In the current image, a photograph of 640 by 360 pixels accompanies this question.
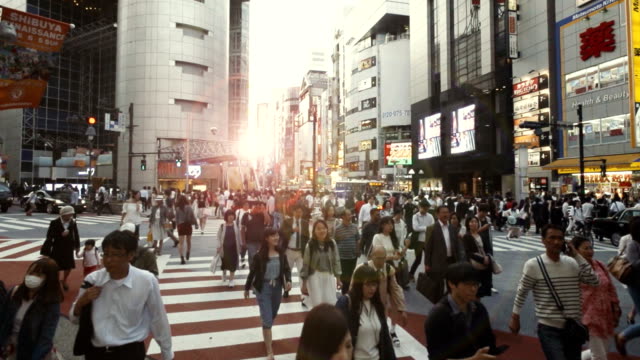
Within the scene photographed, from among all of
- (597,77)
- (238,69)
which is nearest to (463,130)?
(597,77)

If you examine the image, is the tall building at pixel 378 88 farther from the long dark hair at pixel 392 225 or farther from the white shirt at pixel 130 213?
the long dark hair at pixel 392 225

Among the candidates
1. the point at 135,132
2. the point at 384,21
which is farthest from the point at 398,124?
the point at 135,132

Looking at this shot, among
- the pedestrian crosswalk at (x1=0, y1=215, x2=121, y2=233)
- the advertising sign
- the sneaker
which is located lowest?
the sneaker

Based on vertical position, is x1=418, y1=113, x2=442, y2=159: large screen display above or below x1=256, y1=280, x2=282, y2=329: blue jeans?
above

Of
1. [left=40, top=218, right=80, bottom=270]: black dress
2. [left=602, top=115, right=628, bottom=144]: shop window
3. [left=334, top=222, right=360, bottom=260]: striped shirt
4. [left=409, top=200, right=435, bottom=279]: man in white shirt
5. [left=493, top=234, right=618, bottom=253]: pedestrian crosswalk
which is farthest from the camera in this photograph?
[left=602, top=115, right=628, bottom=144]: shop window

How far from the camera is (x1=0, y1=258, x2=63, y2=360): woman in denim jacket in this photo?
3.56 m

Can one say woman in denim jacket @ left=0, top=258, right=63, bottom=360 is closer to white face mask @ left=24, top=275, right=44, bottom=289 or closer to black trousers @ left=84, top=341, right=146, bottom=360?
white face mask @ left=24, top=275, right=44, bottom=289

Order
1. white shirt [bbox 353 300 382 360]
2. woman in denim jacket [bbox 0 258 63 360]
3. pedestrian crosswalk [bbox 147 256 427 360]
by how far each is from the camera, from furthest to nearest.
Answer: pedestrian crosswalk [bbox 147 256 427 360] < woman in denim jacket [bbox 0 258 63 360] < white shirt [bbox 353 300 382 360]

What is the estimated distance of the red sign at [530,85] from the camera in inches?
1364

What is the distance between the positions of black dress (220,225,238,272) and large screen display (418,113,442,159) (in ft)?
144

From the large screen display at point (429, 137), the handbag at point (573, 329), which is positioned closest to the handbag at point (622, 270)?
the handbag at point (573, 329)

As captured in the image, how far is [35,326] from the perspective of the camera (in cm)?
364

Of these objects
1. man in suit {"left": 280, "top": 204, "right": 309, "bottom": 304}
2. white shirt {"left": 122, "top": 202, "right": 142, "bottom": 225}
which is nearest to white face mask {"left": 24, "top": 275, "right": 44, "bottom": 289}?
man in suit {"left": 280, "top": 204, "right": 309, "bottom": 304}

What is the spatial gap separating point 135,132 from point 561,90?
44847 millimetres
